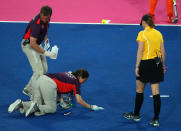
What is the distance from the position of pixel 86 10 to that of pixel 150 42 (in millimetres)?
7538

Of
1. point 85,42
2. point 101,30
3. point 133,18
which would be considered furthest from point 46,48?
point 133,18

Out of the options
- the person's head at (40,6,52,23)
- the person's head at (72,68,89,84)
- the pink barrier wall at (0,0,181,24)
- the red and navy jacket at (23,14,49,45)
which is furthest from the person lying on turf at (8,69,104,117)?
the pink barrier wall at (0,0,181,24)

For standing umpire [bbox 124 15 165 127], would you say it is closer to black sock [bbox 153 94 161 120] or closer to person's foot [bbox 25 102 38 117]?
black sock [bbox 153 94 161 120]

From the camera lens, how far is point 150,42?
21.0ft

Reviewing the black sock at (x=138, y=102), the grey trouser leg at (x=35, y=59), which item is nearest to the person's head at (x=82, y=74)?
the grey trouser leg at (x=35, y=59)

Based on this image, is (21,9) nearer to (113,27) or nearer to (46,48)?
(113,27)

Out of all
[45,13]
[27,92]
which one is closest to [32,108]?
[27,92]

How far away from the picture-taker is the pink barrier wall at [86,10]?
13.0m

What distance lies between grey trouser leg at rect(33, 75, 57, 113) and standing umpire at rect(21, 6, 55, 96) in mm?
493

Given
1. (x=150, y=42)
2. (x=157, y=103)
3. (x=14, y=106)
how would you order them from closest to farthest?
(x=150, y=42) < (x=157, y=103) < (x=14, y=106)

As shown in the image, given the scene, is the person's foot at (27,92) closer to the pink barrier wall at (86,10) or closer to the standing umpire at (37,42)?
the standing umpire at (37,42)

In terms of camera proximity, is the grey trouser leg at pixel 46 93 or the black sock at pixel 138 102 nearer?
the black sock at pixel 138 102

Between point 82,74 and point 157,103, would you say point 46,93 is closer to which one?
point 82,74

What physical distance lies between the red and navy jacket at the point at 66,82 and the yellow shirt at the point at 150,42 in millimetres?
1373
